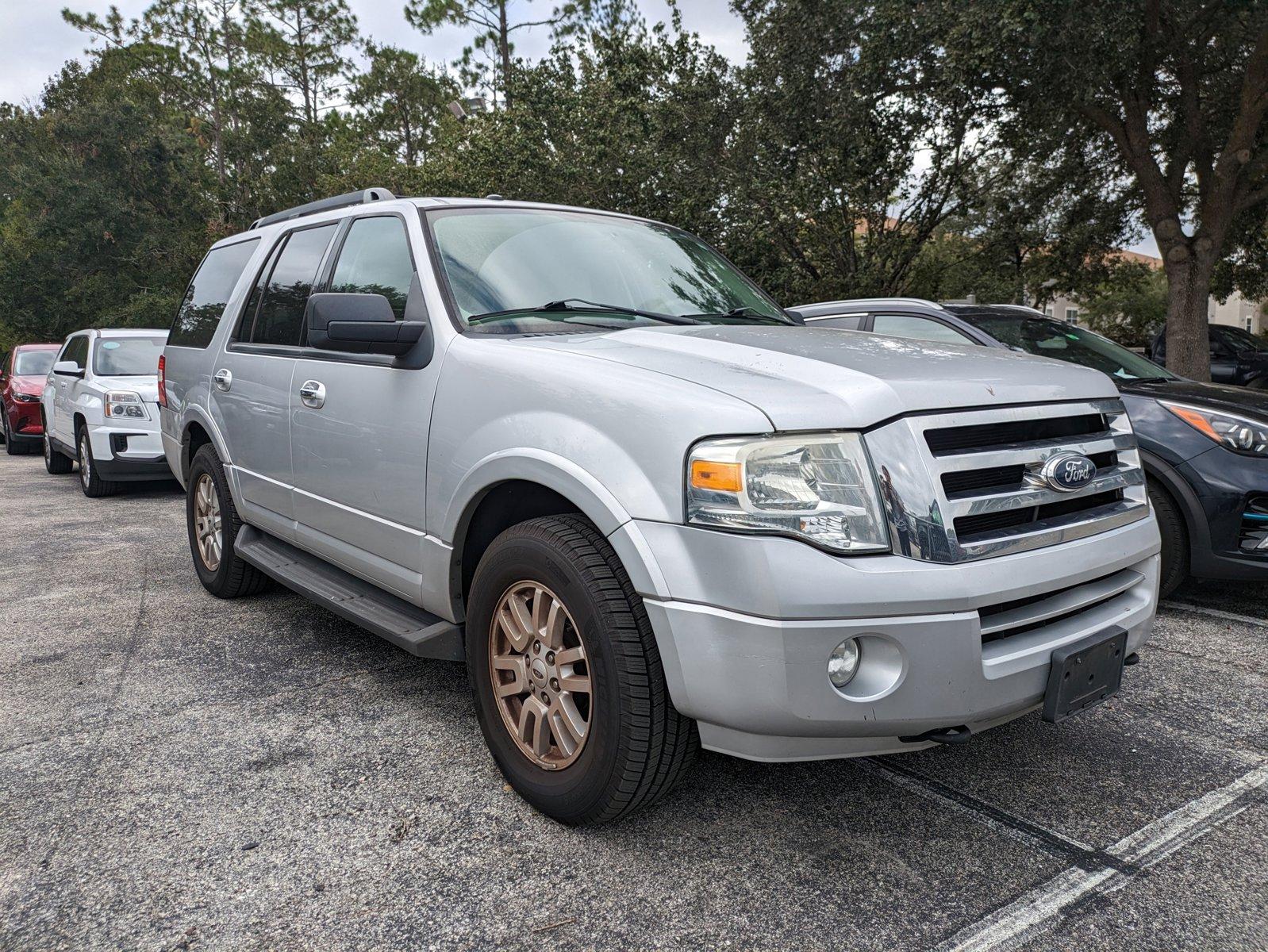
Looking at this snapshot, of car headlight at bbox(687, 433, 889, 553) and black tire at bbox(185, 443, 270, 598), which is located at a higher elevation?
car headlight at bbox(687, 433, 889, 553)

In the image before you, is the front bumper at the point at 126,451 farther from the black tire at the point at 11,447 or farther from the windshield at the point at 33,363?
the black tire at the point at 11,447

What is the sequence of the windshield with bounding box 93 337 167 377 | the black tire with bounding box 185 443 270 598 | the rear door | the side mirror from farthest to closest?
the windshield with bounding box 93 337 167 377
the black tire with bounding box 185 443 270 598
the rear door
the side mirror

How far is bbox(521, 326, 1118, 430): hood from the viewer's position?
224cm

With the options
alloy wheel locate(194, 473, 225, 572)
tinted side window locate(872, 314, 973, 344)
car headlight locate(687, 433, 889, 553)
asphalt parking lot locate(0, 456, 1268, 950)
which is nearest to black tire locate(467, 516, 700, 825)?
asphalt parking lot locate(0, 456, 1268, 950)

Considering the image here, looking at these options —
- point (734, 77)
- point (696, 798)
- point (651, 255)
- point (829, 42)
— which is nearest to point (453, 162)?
point (734, 77)

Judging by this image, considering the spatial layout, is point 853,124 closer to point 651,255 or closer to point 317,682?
point 651,255

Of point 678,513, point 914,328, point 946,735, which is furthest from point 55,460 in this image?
point 946,735

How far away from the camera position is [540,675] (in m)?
2.61

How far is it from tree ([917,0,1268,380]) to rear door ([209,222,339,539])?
8.44 metres

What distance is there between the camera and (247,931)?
215 centimetres

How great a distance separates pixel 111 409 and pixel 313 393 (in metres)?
6.45

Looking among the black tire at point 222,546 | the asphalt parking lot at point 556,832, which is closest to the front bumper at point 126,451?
the black tire at point 222,546

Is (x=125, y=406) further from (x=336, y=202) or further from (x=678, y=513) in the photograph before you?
(x=678, y=513)

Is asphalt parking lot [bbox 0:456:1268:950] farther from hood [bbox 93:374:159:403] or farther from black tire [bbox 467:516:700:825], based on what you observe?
hood [bbox 93:374:159:403]
